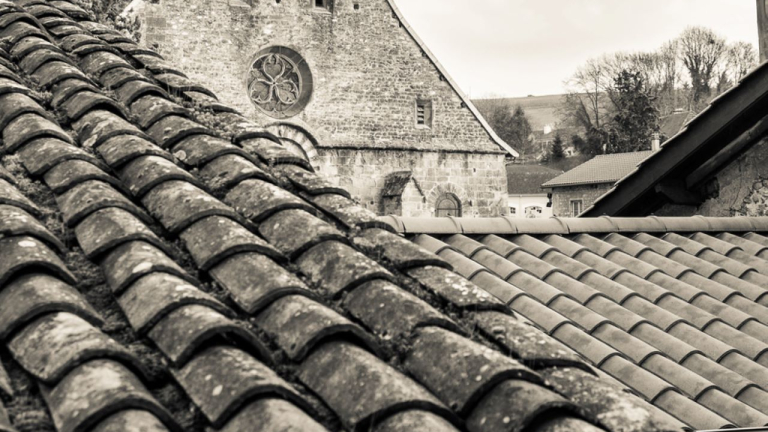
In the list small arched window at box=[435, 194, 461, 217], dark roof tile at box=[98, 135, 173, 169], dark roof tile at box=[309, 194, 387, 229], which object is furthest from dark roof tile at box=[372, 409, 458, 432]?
small arched window at box=[435, 194, 461, 217]

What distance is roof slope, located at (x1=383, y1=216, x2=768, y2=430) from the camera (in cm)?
448

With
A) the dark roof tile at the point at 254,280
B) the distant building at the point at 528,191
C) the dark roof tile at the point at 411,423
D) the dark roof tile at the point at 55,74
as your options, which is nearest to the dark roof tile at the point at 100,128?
the dark roof tile at the point at 55,74

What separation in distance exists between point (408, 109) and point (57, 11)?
20.6m

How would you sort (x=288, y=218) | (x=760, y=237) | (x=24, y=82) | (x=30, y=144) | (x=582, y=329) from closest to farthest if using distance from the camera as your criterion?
(x=288, y=218), (x=30, y=144), (x=24, y=82), (x=582, y=329), (x=760, y=237)

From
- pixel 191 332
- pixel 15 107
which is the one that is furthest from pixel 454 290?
pixel 15 107

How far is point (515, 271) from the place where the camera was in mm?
5527

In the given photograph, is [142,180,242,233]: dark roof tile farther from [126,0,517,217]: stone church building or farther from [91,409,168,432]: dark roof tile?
[126,0,517,217]: stone church building

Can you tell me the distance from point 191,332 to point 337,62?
22877 millimetres

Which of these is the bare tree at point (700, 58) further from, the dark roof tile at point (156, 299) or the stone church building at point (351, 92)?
the dark roof tile at point (156, 299)

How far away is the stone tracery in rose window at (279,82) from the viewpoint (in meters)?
23.9

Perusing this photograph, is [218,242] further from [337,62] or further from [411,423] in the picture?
[337,62]

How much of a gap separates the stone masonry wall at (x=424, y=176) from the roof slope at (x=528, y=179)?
28921 mm

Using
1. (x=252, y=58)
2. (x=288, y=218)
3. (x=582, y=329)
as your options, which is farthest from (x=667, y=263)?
(x=252, y=58)

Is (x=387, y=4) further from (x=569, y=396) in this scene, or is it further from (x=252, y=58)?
(x=569, y=396)
